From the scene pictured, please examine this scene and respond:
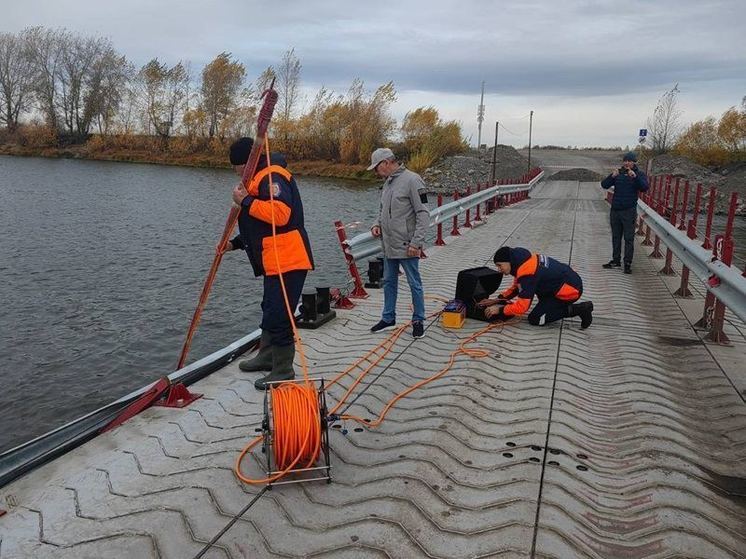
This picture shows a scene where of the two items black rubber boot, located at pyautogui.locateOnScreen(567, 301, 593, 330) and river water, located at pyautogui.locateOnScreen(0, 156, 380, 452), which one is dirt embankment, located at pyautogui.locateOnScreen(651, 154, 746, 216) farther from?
black rubber boot, located at pyautogui.locateOnScreen(567, 301, 593, 330)

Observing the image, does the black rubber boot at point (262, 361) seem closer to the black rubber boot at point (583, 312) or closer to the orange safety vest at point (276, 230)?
the orange safety vest at point (276, 230)

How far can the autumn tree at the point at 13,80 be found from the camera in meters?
68.6

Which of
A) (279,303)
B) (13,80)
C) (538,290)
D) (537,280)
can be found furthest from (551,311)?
(13,80)

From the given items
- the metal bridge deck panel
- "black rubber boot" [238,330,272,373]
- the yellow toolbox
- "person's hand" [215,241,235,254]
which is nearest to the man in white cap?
the yellow toolbox

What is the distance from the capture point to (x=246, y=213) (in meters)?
4.75

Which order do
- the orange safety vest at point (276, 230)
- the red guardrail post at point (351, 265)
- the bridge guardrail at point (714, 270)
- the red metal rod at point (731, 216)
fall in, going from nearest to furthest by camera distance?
1. the orange safety vest at point (276, 230)
2. the bridge guardrail at point (714, 270)
3. the red metal rod at point (731, 216)
4. the red guardrail post at point (351, 265)

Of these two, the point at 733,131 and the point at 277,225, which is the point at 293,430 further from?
the point at 733,131

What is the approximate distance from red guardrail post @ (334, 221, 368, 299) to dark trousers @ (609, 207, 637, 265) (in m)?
4.62

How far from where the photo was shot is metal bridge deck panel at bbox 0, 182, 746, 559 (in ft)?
10.4

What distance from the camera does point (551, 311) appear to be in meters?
7.04

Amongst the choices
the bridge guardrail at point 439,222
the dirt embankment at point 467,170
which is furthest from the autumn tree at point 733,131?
the bridge guardrail at point 439,222

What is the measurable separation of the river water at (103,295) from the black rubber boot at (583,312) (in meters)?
4.83

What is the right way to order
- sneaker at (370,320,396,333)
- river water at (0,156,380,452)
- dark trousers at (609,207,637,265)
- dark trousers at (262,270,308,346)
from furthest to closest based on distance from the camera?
dark trousers at (609,207,637,265) → river water at (0,156,380,452) → sneaker at (370,320,396,333) → dark trousers at (262,270,308,346)

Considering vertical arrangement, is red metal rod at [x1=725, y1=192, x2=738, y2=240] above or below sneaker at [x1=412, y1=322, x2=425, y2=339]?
above
